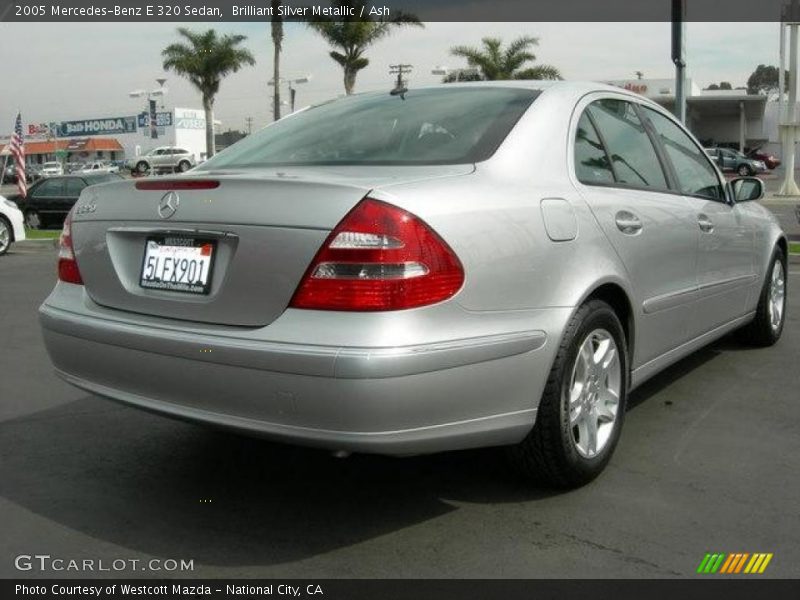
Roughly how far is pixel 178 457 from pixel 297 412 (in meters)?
1.34

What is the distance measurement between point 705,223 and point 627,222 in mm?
1026

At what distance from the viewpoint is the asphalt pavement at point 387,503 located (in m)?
2.81

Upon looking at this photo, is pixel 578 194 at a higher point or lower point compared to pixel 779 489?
higher

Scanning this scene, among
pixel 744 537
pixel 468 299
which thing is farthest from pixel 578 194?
pixel 744 537

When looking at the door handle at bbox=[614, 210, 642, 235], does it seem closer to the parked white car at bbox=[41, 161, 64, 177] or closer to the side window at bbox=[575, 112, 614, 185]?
the side window at bbox=[575, 112, 614, 185]

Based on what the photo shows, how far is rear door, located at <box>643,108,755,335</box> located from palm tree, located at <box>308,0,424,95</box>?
2882cm

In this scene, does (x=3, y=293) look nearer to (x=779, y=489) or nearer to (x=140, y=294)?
(x=140, y=294)

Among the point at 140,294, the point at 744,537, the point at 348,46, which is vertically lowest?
the point at 744,537

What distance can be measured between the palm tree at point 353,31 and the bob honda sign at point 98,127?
2030 inches

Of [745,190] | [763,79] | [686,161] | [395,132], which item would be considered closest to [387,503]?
[395,132]

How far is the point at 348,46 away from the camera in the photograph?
33.0 m

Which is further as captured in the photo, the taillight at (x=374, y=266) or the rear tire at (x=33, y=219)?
the rear tire at (x=33, y=219)

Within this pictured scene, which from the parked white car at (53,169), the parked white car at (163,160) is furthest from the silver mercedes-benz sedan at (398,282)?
the parked white car at (53,169)

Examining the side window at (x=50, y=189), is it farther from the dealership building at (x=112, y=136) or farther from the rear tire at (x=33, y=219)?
the dealership building at (x=112, y=136)
